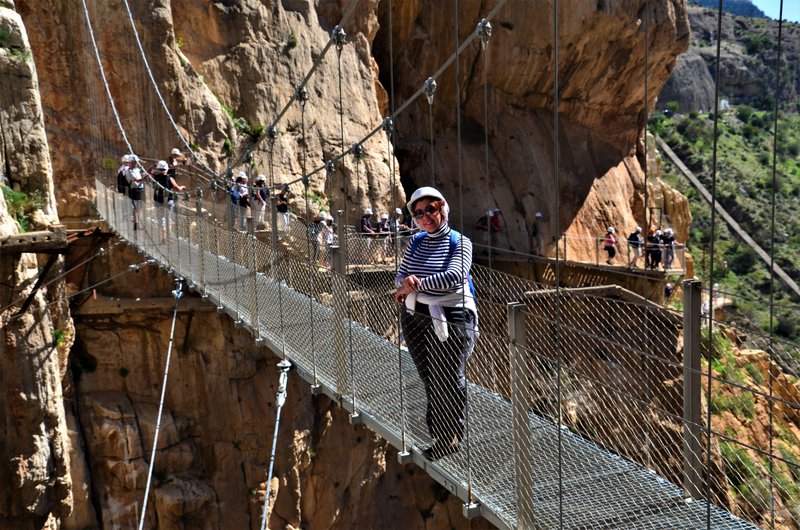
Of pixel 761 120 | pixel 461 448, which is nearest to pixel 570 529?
pixel 461 448

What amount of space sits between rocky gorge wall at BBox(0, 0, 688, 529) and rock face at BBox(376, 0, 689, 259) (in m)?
0.04

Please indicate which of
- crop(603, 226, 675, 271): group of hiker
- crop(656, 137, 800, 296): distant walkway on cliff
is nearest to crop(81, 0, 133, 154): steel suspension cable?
crop(603, 226, 675, 271): group of hiker

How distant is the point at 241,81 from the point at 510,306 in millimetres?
7945

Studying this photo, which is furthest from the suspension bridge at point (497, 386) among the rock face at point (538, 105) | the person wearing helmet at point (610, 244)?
the rock face at point (538, 105)

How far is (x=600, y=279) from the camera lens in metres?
10.9

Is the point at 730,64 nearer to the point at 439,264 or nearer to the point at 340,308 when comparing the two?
the point at 340,308

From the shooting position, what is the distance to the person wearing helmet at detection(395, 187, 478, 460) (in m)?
2.53

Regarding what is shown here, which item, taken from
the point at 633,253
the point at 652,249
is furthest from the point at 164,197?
the point at 633,253

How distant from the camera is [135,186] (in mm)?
6570

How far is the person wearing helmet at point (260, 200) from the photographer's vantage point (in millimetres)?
5871

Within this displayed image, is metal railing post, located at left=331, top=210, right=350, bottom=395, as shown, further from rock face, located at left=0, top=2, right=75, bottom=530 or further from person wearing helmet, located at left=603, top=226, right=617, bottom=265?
person wearing helmet, located at left=603, top=226, right=617, bottom=265

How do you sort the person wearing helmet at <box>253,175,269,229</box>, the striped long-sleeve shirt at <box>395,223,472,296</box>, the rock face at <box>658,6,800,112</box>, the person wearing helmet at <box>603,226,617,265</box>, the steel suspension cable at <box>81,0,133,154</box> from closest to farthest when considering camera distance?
the striped long-sleeve shirt at <box>395,223,472,296</box>, the person wearing helmet at <box>253,175,269,229</box>, the steel suspension cable at <box>81,0,133,154</box>, the person wearing helmet at <box>603,226,617,265</box>, the rock face at <box>658,6,800,112</box>

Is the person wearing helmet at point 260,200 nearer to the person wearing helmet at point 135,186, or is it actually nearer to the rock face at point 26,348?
the person wearing helmet at point 135,186

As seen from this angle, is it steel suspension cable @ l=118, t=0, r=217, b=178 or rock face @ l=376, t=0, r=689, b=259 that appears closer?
steel suspension cable @ l=118, t=0, r=217, b=178
